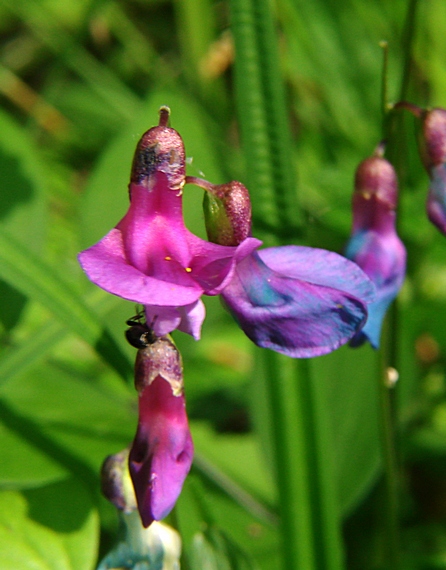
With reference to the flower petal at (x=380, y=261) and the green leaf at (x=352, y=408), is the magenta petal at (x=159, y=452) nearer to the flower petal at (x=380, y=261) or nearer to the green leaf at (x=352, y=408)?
the flower petal at (x=380, y=261)

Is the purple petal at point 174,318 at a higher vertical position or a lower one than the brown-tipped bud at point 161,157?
lower

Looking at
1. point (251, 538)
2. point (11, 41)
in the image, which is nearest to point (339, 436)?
point (251, 538)

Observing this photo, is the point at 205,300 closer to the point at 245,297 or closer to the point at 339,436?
the point at 339,436

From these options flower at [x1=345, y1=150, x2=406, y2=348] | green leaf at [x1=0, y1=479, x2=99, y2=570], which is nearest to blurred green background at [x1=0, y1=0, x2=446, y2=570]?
green leaf at [x1=0, y1=479, x2=99, y2=570]

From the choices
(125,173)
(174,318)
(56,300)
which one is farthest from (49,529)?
(125,173)

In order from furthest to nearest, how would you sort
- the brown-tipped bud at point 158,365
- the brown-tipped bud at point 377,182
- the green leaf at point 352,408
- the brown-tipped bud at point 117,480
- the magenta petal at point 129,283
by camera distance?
the green leaf at point 352,408 → the brown-tipped bud at point 377,182 → the brown-tipped bud at point 117,480 → the brown-tipped bud at point 158,365 → the magenta petal at point 129,283

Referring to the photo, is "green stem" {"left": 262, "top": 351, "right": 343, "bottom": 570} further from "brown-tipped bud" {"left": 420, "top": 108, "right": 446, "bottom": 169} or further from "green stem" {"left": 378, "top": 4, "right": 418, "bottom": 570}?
"brown-tipped bud" {"left": 420, "top": 108, "right": 446, "bottom": 169}

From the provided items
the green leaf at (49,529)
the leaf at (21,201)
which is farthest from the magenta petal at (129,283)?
the leaf at (21,201)
